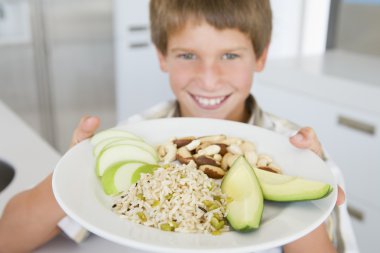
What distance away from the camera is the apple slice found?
634 millimetres

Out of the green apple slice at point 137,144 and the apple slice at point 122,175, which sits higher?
the green apple slice at point 137,144

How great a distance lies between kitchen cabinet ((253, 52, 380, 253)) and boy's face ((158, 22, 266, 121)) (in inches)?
32.7

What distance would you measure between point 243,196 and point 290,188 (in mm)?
59

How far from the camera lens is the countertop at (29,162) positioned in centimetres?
74

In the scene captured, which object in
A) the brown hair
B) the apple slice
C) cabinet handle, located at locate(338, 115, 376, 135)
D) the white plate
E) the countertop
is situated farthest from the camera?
cabinet handle, located at locate(338, 115, 376, 135)

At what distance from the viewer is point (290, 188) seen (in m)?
0.57

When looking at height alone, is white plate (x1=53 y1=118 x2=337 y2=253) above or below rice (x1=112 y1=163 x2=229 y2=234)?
above

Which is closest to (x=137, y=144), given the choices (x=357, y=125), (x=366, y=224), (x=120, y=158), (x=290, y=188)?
(x=120, y=158)

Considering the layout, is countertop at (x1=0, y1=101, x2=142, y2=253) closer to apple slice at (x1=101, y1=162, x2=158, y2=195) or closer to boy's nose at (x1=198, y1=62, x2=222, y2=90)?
apple slice at (x1=101, y1=162, x2=158, y2=195)

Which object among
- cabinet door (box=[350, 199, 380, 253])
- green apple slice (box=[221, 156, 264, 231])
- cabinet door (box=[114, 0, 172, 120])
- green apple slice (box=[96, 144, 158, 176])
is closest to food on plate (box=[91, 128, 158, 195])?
green apple slice (box=[96, 144, 158, 176])

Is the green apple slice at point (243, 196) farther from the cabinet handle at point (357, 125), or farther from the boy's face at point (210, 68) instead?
the cabinet handle at point (357, 125)

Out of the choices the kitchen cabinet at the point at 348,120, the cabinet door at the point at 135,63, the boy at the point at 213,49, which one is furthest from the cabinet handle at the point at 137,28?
the boy at the point at 213,49

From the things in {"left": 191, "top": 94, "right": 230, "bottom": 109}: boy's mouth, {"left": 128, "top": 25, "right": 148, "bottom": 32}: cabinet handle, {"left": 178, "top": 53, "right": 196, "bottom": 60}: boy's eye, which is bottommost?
{"left": 128, "top": 25, "right": 148, "bottom": 32}: cabinet handle

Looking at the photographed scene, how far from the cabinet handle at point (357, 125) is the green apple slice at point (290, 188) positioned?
119 centimetres
